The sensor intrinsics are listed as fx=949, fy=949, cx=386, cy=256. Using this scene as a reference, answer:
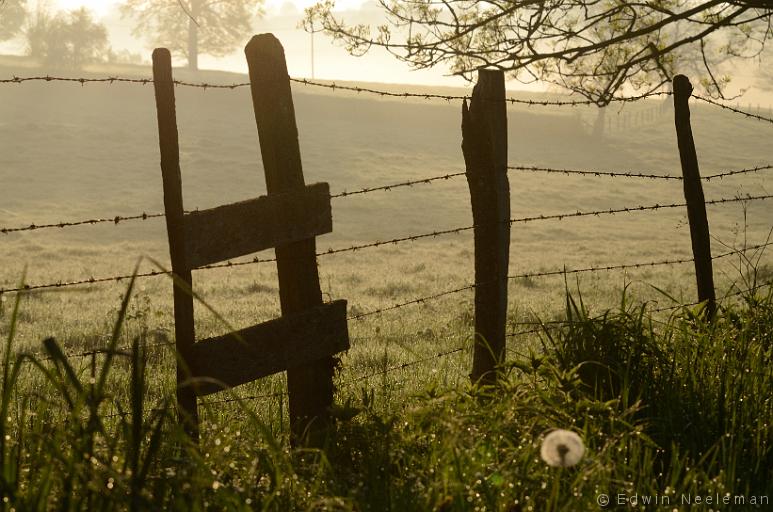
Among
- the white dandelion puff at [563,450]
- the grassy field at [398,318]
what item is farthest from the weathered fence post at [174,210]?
the white dandelion puff at [563,450]

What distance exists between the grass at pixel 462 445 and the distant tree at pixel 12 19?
91473mm

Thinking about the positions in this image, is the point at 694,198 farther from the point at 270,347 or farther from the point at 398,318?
the point at 398,318

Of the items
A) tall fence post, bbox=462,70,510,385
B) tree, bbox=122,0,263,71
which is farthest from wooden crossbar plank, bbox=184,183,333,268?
tree, bbox=122,0,263,71

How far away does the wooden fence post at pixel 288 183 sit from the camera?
4.80 metres

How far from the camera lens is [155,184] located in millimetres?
40500

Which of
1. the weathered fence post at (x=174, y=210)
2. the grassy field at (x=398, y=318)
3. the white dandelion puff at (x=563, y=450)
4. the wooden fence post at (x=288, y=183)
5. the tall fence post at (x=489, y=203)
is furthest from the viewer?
the tall fence post at (x=489, y=203)

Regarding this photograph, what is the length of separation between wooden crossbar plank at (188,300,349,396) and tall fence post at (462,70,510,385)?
39.9 inches

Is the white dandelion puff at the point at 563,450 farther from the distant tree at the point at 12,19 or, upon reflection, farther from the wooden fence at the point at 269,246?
the distant tree at the point at 12,19

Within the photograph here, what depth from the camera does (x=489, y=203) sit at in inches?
219

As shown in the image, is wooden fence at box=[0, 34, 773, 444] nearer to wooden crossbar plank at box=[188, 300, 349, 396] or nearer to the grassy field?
wooden crossbar plank at box=[188, 300, 349, 396]

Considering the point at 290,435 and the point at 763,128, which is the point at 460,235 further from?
the point at 763,128

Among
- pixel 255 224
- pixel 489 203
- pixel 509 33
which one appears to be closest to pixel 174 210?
pixel 255 224

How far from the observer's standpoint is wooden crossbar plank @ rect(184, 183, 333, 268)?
452 cm

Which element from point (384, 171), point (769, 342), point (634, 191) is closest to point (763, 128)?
Answer: point (634, 191)
